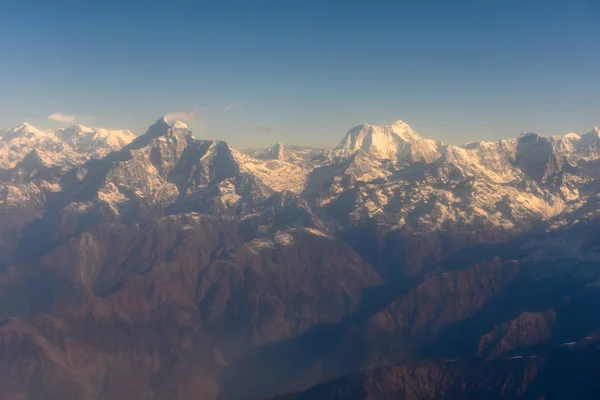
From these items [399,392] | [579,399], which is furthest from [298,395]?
[579,399]

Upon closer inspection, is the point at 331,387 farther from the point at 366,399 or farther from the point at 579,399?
the point at 579,399

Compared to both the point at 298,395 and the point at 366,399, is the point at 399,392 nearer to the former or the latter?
the point at 366,399

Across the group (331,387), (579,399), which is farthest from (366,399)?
(579,399)

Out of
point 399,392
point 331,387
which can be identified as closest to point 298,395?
point 331,387

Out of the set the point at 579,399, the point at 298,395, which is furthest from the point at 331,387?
the point at 579,399

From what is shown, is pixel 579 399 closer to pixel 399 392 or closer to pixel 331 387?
pixel 399 392

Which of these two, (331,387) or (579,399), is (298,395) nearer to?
(331,387)
